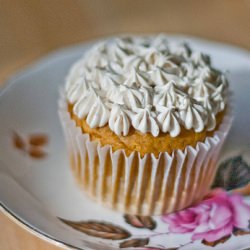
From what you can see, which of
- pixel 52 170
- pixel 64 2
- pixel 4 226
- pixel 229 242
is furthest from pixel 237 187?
pixel 64 2

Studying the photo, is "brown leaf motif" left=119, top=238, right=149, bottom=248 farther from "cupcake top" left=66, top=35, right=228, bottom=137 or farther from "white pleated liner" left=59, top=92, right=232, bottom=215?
"cupcake top" left=66, top=35, right=228, bottom=137

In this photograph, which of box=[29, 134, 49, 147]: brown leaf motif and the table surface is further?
the table surface

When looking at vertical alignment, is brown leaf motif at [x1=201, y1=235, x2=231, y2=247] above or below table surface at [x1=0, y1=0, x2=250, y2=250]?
below

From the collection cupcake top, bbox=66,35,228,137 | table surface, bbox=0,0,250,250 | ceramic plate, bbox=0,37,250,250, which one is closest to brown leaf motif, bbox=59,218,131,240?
ceramic plate, bbox=0,37,250,250

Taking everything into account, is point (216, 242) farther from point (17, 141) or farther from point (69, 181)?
point (17, 141)

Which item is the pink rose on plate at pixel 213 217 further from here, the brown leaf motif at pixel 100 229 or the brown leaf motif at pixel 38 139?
the brown leaf motif at pixel 38 139

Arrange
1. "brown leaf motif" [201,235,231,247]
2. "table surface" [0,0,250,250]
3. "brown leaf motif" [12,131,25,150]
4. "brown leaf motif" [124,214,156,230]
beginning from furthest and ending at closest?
"table surface" [0,0,250,250] → "brown leaf motif" [12,131,25,150] → "brown leaf motif" [124,214,156,230] → "brown leaf motif" [201,235,231,247]

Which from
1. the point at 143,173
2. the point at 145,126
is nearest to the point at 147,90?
the point at 145,126
